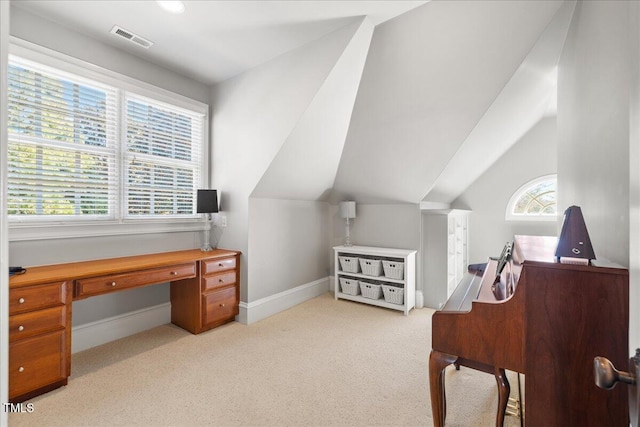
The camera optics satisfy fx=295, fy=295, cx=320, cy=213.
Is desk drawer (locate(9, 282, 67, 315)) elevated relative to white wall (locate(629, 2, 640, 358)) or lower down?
lower down

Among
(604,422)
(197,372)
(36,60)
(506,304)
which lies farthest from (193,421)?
(36,60)

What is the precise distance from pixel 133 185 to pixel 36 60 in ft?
3.75

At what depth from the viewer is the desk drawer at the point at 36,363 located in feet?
5.91

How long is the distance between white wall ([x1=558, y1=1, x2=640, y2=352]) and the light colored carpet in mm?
1277

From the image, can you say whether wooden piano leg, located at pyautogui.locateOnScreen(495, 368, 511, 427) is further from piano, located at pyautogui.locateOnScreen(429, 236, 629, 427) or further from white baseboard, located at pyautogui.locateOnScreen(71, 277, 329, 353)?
white baseboard, located at pyautogui.locateOnScreen(71, 277, 329, 353)

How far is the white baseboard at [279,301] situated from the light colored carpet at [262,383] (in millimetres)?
200

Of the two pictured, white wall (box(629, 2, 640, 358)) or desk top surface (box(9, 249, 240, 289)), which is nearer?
white wall (box(629, 2, 640, 358))

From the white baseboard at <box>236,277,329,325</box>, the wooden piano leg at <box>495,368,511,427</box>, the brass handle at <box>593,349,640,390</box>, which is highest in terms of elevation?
the brass handle at <box>593,349,640,390</box>

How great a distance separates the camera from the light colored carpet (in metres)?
1.75

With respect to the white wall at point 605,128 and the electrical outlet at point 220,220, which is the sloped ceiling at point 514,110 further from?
the electrical outlet at point 220,220

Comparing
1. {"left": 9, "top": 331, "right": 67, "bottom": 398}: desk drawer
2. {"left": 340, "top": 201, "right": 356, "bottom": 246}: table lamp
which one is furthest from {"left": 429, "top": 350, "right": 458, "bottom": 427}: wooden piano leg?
{"left": 340, "top": 201, "right": 356, "bottom": 246}: table lamp

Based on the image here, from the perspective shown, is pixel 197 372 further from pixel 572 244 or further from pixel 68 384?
pixel 572 244

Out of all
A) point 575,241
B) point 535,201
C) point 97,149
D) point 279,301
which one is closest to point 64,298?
point 97,149

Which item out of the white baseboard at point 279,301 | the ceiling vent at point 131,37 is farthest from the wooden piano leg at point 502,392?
the ceiling vent at point 131,37
